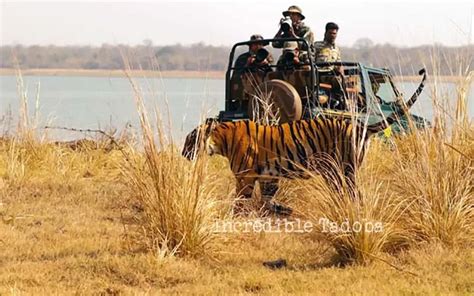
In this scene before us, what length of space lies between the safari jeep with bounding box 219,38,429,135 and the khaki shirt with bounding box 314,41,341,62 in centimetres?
42

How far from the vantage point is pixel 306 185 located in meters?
6.50

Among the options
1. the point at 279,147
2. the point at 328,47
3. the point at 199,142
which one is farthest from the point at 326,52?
the point at 199,142

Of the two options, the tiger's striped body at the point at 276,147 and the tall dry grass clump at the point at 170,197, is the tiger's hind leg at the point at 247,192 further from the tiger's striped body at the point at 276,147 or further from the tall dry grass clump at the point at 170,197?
the tall dry grass clump at the point at 170,197

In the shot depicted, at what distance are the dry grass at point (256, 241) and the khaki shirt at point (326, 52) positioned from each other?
318 cm

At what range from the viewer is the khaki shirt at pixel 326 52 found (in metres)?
9.58

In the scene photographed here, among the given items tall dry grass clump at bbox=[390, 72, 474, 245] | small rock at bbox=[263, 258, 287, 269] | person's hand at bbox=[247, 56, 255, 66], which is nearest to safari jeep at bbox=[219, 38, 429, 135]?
person's hand at bbox=[247, 56, 255, 66]

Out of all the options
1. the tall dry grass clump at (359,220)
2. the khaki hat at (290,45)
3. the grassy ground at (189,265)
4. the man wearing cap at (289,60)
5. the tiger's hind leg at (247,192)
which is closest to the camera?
the grassy ground at (189,265)

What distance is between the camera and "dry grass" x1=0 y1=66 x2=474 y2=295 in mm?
4957

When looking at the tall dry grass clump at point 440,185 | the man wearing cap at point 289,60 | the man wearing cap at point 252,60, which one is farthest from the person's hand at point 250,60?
the tall dry grass clump at point 440,185

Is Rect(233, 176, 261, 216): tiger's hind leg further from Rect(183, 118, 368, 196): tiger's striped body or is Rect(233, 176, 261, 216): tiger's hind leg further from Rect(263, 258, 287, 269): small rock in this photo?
Rect(263, 258, 287, 269): small rock

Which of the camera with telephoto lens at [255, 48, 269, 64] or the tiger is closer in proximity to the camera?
the tiger

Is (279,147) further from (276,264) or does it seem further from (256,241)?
(276,264)

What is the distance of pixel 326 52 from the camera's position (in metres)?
9.62

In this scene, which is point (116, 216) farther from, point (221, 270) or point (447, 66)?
point (447, 66)
